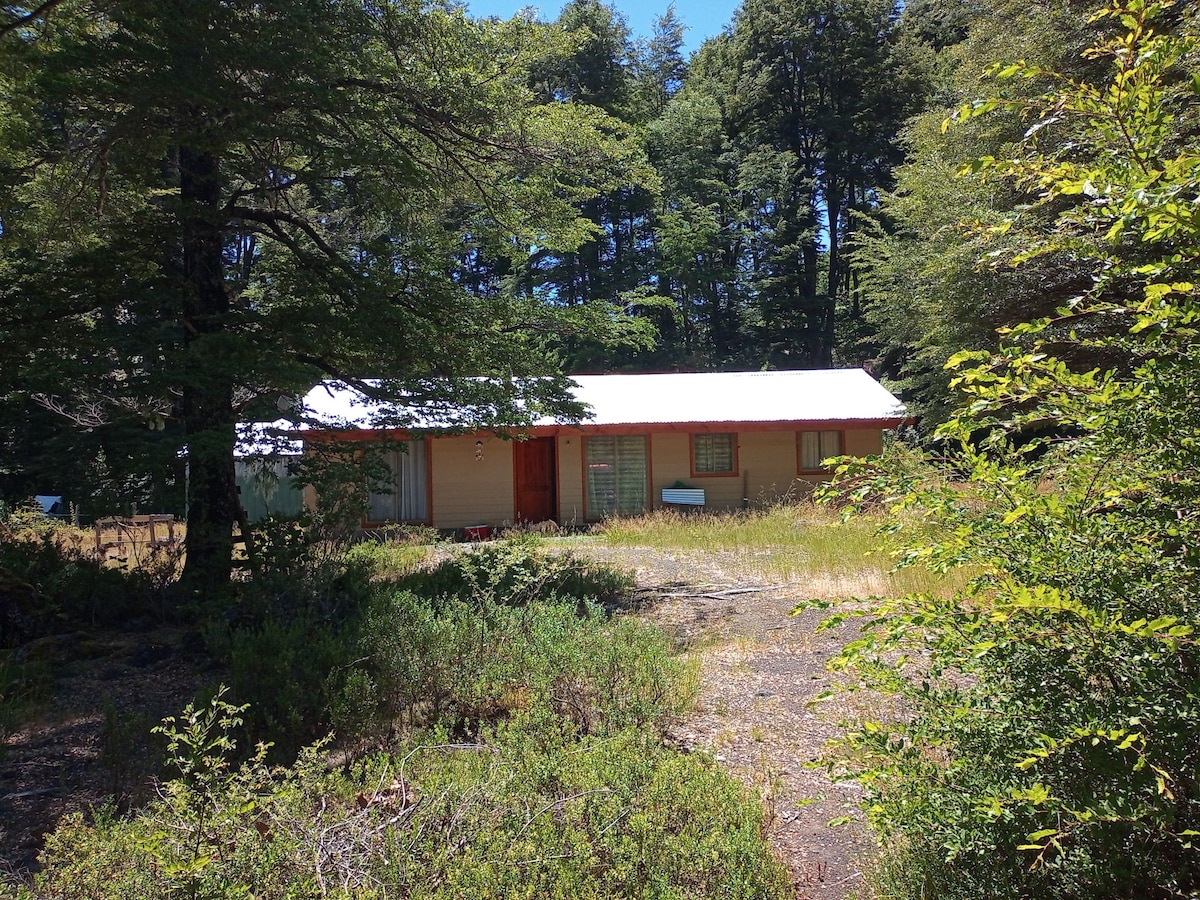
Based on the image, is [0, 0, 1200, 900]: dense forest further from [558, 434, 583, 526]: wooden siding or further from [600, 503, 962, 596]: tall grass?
[558, 434, 583, 526]: wooden siding

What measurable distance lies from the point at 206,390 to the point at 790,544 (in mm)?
8700

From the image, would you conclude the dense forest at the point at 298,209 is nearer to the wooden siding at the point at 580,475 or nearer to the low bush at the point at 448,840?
the low bush at the point at 448,840

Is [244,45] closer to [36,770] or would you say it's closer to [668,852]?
[36,770]

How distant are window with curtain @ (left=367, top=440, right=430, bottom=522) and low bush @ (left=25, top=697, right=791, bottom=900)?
43.6 ft

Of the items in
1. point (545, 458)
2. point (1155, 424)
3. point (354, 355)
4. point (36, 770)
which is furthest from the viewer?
point (545, 458)

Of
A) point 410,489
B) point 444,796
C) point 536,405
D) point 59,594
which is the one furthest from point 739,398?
point 444,796

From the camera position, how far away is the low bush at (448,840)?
2713mm

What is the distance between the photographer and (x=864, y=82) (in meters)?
36.8

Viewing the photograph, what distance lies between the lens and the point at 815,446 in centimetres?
1820

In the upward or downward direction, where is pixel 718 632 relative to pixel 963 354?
downward

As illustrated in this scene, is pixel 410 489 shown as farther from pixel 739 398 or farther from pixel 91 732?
pixel 91 732

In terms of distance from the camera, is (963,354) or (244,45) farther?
→ (244,45)

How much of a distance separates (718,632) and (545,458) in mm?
10849

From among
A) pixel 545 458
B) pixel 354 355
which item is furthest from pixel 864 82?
pixel 354 355
